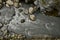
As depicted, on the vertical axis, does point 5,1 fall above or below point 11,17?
above

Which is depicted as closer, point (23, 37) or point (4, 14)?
point (23, 37)

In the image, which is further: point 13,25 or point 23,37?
point 13,25

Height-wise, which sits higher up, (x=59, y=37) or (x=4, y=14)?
(x=4, y=14)

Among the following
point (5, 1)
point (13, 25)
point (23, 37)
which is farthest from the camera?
point (5, 1)

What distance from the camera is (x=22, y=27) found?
141 cm

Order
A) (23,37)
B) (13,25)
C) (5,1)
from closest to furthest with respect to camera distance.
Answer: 1. (23,37)
2. (13,25)
3. (5,1)

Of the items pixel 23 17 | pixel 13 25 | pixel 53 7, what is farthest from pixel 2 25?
pixel 53 7

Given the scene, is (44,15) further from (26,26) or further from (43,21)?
(26,26)

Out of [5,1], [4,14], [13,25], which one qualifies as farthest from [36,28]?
[5,1]

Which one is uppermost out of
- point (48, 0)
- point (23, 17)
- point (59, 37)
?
point (48, 0)

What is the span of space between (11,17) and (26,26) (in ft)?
0.58

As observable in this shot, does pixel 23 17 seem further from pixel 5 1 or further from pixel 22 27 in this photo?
pixel 5 1

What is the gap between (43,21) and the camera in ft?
4.76

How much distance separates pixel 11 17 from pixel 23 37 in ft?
0.85
